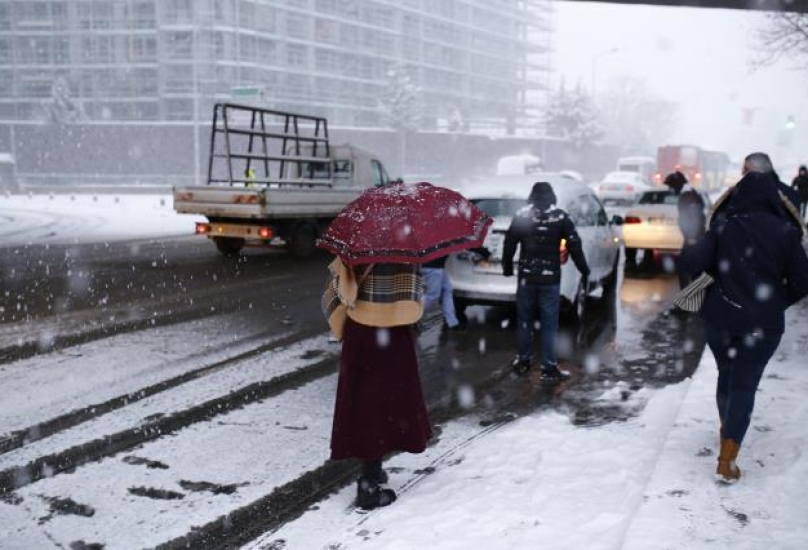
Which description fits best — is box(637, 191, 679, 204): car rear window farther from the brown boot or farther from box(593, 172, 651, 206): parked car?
box(593, 172, 651, 206): parked car

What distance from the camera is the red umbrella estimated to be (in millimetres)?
3992

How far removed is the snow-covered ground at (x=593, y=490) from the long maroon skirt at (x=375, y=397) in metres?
0.39

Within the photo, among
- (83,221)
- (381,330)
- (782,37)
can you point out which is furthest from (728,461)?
(782,37)

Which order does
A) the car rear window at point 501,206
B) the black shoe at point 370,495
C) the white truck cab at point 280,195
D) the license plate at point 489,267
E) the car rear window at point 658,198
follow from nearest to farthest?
the black shoe at point 370,495, the license plate at point 489,267, the car rear window at point 501,206, the white truck cab at point 280,195, the car rear window at point 658,198

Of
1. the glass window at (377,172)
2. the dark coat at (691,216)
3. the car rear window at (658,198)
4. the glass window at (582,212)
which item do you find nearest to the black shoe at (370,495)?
the glass window at (582,212)

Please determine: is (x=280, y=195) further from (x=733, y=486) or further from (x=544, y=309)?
(x=733, y=486)

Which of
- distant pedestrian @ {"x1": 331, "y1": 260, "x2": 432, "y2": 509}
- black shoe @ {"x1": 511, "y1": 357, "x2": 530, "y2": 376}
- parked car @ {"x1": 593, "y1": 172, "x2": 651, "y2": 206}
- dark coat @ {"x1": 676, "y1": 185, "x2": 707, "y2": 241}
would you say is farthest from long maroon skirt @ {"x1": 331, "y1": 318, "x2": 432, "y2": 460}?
parked car @ {"x1": 593, "y1": 172, "x2": 651, "y2": 206}

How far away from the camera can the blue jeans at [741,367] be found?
14.3 ft

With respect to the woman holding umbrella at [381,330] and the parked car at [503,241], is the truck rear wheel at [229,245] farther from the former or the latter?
the woman holding umbrella at [381,330]

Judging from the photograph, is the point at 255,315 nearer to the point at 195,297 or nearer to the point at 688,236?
the point at 195,297

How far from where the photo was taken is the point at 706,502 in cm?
418

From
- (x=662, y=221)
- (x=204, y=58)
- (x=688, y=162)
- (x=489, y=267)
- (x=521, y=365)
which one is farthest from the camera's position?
(x=204, y=58)

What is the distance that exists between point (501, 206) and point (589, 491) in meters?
5.18

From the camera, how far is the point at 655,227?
14.5m
